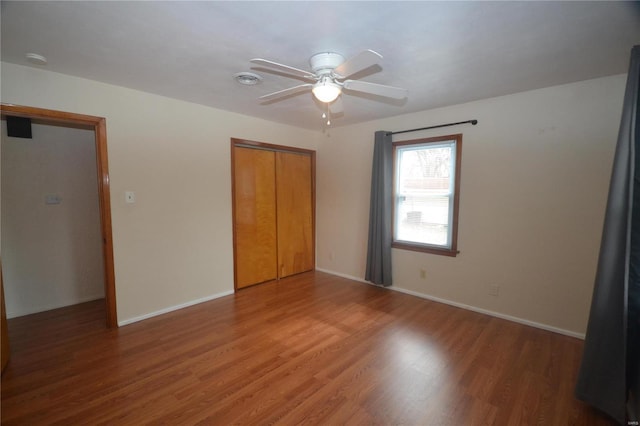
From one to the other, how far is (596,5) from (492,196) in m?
1.89

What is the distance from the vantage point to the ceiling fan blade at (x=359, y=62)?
153 centimetres

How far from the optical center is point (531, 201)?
2.80 meters

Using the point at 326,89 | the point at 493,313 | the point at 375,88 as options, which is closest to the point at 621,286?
the point at 493,313

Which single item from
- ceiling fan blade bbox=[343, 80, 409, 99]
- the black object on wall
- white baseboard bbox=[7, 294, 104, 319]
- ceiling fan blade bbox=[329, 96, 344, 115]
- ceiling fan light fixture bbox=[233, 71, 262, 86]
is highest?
ceiling fan light fixture bbox=[233, 71, 262, 86]

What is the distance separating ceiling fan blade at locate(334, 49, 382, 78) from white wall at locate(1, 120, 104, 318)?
11.6ft

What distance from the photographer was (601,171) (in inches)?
96.8

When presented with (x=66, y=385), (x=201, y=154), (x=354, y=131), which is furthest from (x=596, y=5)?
(x=66, y=385)

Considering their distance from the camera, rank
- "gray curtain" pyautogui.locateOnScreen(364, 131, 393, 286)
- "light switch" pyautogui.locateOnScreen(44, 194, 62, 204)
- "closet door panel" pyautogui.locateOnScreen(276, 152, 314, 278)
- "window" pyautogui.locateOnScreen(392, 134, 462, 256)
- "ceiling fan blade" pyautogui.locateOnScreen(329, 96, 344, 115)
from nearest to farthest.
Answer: "ceiling fan blade" pyautogui.locateOnScreen(329, 96, 344, 115), "light switch" pyautogui.locateOnScreen(44, 194, 62, 204), "window" pyautogui.locateOnScreen(392, 134, 462, 256), "gray curtain" pyautogui.locateOnScreen(364, 131, 393, 286), "closet door panel" pyautogui.locateOnScreen(276, 152, 314, 278)

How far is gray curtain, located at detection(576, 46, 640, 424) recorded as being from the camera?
159 centimetres

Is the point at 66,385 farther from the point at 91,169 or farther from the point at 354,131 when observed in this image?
the point at 354,131

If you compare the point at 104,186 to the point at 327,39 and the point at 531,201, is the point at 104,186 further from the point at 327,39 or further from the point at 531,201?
the point at 531,201

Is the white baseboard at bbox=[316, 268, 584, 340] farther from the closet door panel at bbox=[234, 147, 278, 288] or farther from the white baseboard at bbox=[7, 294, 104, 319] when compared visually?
the white baseboard at bbox=[7, 294, 104, 319]

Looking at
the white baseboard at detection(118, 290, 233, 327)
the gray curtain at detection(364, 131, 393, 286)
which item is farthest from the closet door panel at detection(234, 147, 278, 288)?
the gray curtain at detection(364, 131, 393, 286)

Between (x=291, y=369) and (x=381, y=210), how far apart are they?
7.75 feet
